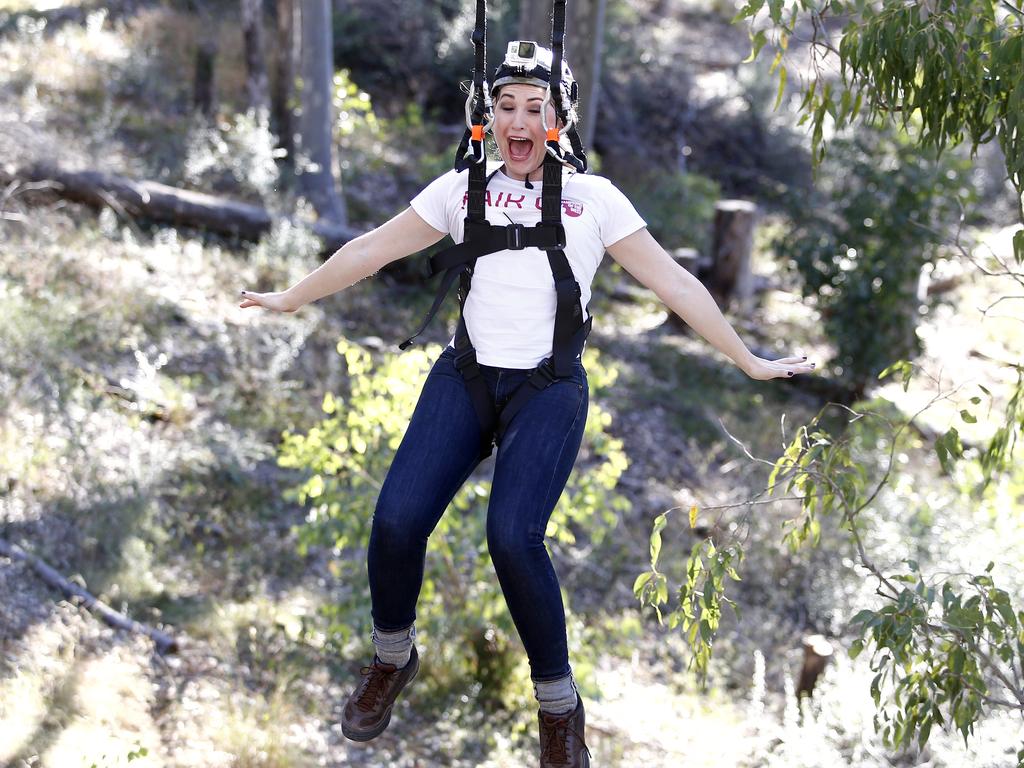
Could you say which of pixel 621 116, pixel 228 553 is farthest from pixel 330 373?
pixel 621 116

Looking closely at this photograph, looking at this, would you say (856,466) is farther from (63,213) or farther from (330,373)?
(63,213)

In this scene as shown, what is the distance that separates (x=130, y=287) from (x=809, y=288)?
25.2ft

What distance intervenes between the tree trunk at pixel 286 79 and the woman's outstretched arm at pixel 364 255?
10508 millimetres

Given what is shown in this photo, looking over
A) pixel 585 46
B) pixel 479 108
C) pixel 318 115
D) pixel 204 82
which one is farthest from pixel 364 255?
pixel 204 82

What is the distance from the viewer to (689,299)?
3576mm

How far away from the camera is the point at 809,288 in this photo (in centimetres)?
1364

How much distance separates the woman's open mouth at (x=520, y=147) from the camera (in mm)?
3629

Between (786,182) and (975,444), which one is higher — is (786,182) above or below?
above

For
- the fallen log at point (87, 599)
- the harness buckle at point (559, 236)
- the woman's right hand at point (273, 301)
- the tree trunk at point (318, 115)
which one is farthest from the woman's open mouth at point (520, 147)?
the tree trunk at point (318, 115)

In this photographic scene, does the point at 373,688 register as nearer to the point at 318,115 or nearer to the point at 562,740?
the point at 562,740

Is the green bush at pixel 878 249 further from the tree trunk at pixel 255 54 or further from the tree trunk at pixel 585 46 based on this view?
the tree trunk at pixel 255 54

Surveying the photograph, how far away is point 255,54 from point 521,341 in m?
11.7

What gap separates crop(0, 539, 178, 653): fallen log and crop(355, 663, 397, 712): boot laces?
12.8 feet

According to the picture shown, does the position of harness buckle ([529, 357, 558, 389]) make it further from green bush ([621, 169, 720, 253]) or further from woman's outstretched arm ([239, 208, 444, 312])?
green bush ([621, 169, 720, 253])
